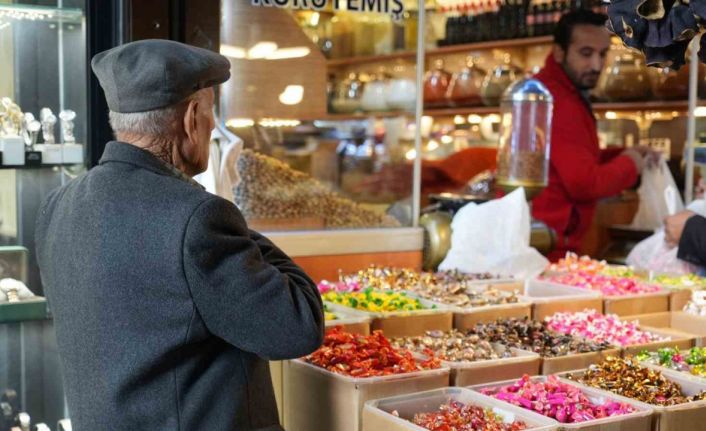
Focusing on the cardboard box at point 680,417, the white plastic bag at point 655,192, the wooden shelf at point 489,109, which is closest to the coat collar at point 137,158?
the cardboard box at point 680,417

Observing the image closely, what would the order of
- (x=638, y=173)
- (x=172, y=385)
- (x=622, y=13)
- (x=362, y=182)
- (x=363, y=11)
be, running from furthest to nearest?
(x=638, y=173)
(x=362, y=182)
(x=363, y=11)
(x=622, y=13)
(x=172, y=385)

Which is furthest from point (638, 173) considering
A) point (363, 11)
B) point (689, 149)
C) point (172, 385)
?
point (172, 385)

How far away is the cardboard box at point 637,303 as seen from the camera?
128 inches

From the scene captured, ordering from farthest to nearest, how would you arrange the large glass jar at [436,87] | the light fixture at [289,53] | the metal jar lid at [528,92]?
the large glass jar at [436,87] < the metal jar lid at [528,92] < the light fixture at [289,53]

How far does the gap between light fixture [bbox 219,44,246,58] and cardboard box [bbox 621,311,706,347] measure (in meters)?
1.60

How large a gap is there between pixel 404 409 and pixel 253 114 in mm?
1533

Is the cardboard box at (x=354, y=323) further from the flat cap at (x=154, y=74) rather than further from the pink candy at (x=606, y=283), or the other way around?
the flat cap at (x=154, y=74)

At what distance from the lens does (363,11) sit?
12.1 ft

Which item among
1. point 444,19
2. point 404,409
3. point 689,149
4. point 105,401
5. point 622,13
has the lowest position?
point 404,409

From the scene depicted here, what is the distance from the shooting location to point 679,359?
265cm

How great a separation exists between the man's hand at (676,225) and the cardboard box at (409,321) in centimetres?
141

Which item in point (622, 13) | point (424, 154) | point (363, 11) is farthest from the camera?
point (424, 154)

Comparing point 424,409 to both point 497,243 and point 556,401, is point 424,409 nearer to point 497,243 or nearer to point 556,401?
point 556,401

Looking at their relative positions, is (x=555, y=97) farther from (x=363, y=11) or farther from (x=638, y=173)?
(x=363, y=11)
